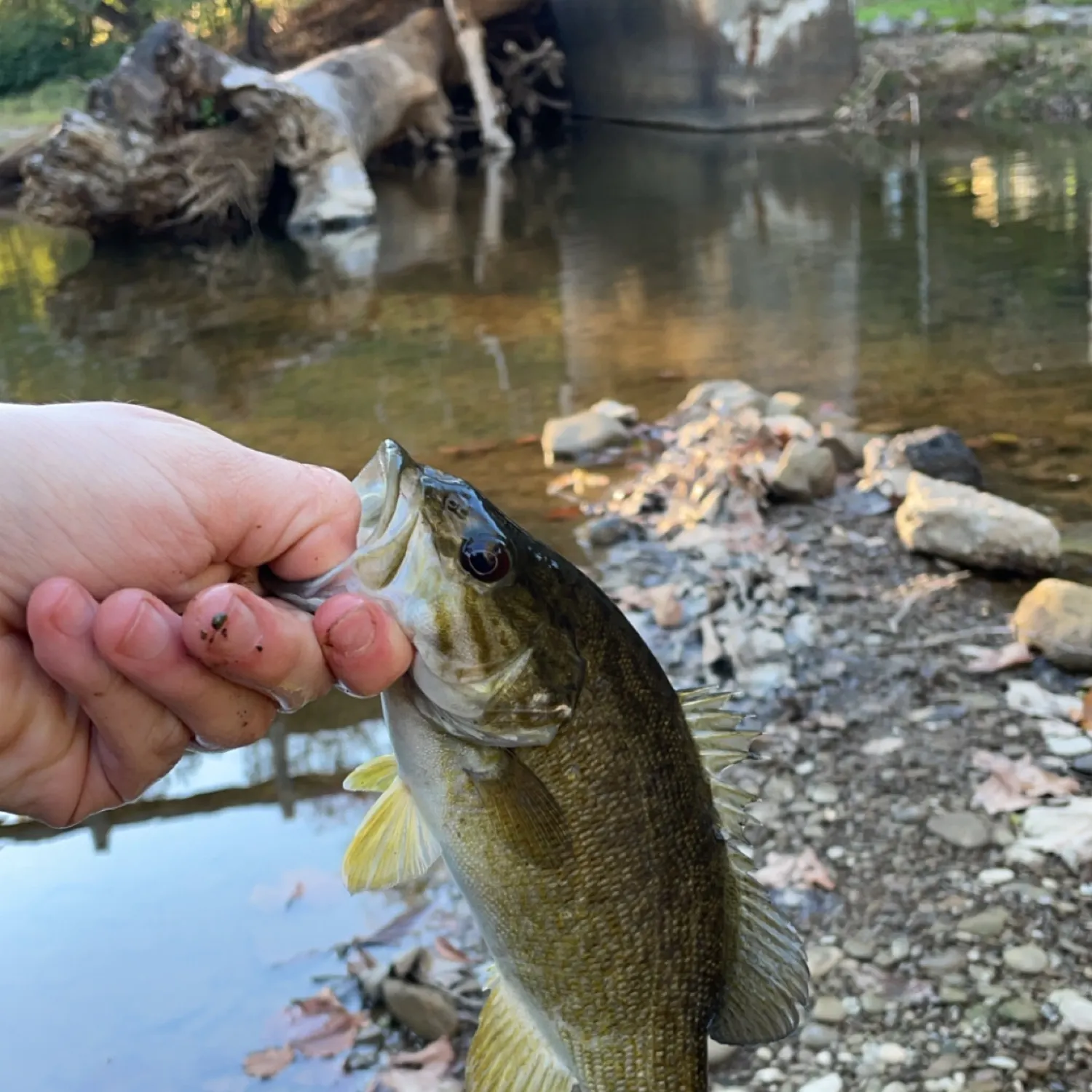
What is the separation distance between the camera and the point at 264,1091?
2.95 meters

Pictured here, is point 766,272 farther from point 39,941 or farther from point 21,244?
point 21,244

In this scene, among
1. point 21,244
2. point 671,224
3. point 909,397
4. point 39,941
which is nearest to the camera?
point 39,941

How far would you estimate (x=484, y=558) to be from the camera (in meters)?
1.74

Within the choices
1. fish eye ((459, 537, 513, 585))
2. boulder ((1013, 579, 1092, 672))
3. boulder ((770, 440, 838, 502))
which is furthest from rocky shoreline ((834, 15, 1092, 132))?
fish eye ((459, 537, 513, 585))

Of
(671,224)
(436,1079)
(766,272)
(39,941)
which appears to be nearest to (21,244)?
(671,224)

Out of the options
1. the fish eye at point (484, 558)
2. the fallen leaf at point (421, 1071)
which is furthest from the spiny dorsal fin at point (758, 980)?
the fallen leaf at point (421, 1071)

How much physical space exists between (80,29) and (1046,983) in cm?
3477

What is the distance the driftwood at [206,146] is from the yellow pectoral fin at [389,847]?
1498 centimetres

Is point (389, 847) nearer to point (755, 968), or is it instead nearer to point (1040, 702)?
point (755, 968)

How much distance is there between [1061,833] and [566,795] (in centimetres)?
211

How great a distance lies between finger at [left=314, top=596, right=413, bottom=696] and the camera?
1679 mm

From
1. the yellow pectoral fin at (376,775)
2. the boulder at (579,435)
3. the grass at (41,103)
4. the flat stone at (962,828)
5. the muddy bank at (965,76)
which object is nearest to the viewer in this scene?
the yellow pectoral fin at (376,775)

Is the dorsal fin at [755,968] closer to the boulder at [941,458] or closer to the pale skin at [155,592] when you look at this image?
the pale skin at [155,592]

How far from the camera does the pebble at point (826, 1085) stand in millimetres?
2707
